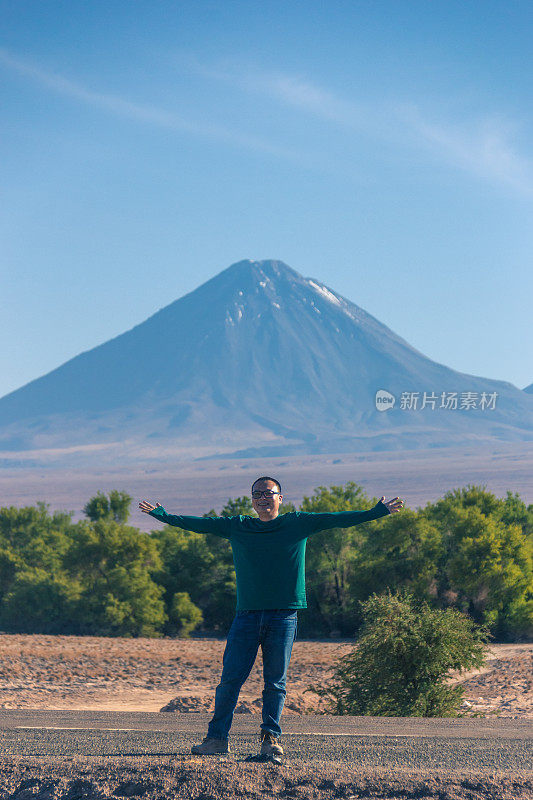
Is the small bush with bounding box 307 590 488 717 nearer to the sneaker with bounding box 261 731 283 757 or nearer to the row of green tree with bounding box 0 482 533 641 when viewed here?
the sneaker with bounding box 261 731 283 757

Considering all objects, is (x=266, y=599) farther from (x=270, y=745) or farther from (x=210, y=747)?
(x=210, y=747)

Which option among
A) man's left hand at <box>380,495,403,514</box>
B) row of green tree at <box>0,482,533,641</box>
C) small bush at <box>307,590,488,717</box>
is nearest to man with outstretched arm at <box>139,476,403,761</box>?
man's left hand at <box>380,495,403,514</box>

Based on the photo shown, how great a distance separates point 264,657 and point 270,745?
0.69 metres

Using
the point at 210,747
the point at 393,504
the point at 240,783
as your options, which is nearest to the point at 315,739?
the point at 210,747

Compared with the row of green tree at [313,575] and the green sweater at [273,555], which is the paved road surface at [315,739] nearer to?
the green sweater at [273,555]

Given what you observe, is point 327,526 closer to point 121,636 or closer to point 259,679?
point 259,679

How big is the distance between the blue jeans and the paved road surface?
32 cm

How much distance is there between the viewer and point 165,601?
1882 inches

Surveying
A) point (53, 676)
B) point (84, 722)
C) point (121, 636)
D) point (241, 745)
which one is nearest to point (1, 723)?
point (84, 722)

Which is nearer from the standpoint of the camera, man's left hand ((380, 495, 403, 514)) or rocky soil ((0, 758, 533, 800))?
rocky soil ((0, 758, 533, 800))

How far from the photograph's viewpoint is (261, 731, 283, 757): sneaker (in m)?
7.06

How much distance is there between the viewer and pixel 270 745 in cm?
711

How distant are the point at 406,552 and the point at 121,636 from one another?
14870mm

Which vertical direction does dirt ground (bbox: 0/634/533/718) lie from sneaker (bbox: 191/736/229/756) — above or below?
below
